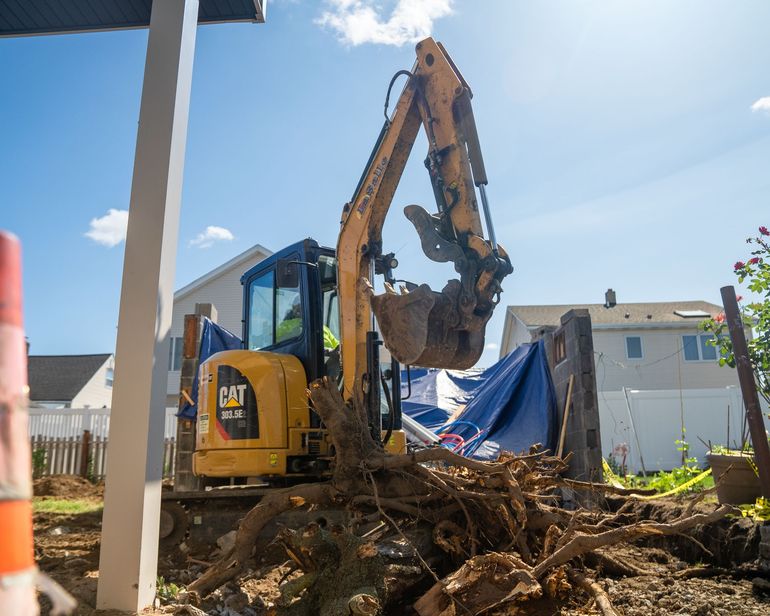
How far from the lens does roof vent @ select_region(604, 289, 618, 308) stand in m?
29.4

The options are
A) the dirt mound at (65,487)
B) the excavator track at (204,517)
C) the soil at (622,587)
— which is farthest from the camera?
the dirt mound at (65,487)

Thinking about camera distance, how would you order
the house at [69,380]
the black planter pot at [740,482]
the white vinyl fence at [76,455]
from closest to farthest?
the black planter pot at [740,482]
the white vinyl fence at [76,455]
the house at [69,380]

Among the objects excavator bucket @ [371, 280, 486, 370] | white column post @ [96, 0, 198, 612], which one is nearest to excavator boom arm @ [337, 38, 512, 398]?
excavator bucket @ [371, 280, 486, 370]

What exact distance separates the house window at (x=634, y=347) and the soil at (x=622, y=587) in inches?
831

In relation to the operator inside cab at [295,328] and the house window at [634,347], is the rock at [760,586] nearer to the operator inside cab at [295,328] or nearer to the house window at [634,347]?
the operator inside cab at [295,328]

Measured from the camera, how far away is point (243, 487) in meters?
6.26

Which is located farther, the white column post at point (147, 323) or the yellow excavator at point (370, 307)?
the yellow excavator at point (370, 307)

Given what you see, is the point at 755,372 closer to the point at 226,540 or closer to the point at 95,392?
the point at 226,540

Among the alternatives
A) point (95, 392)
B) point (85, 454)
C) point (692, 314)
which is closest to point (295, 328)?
point (85, 454)

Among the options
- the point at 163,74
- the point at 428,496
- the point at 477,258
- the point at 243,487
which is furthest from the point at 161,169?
the point at 243,487

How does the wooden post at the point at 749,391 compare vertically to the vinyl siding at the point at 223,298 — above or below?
below

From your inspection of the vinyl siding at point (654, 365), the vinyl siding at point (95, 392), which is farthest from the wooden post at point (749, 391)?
the vinyl siding at point (95, 392)

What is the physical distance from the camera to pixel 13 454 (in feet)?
2.98

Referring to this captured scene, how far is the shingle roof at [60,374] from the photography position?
3503cm
